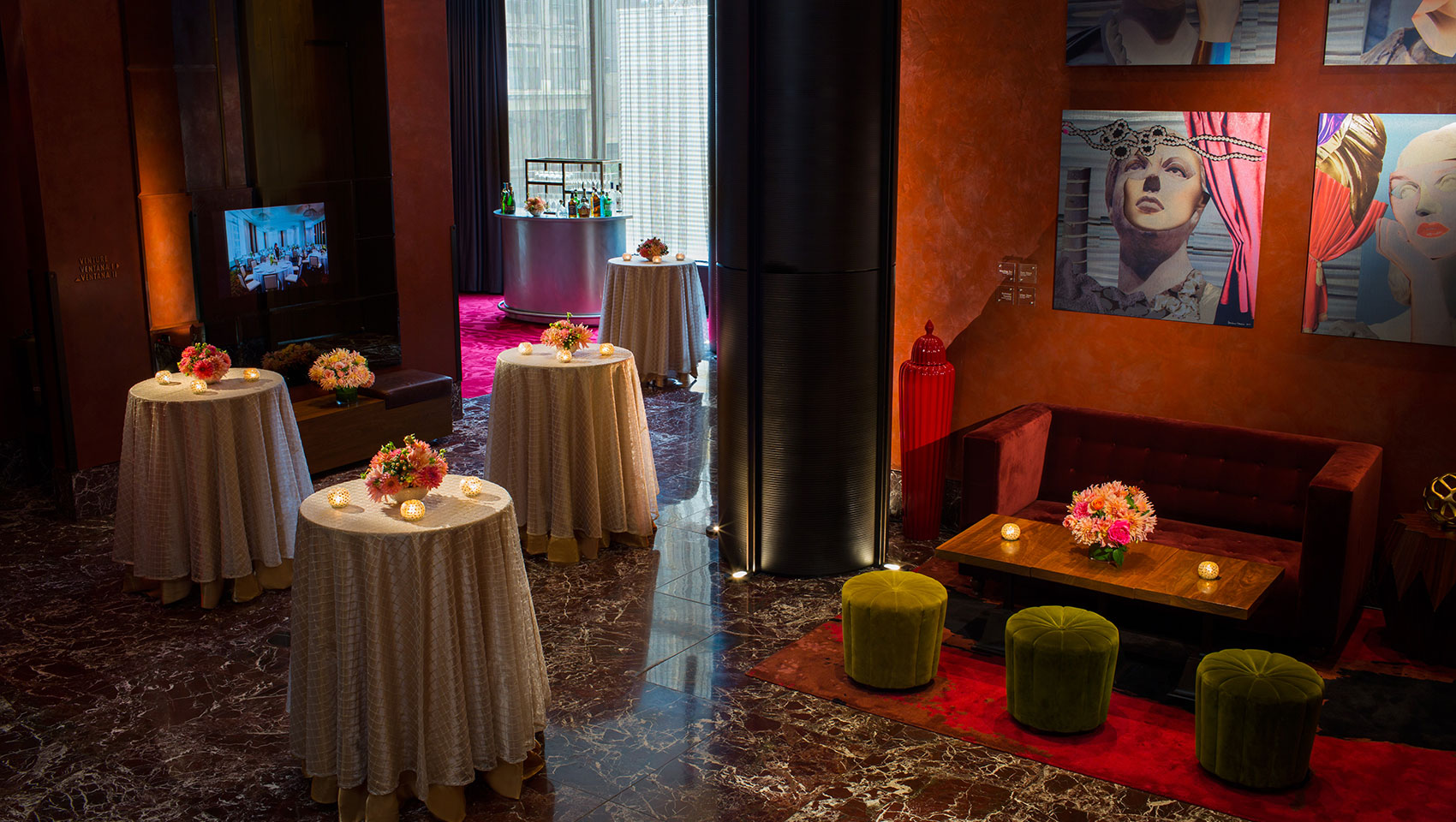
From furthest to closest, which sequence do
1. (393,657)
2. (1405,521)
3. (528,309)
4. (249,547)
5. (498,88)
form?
(498,88)
(528,309)
(249,547)
(1405,521)
(393,657)

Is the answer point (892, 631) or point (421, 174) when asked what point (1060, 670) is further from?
point (421, 174)

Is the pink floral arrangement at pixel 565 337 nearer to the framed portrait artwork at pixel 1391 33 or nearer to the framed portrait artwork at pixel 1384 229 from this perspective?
the framed portrait artwork at pixel 1384 229

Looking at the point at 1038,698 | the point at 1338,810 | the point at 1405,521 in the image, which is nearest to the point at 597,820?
the point at 1038,698

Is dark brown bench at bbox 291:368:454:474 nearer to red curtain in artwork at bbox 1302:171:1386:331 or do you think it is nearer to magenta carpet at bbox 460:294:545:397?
magenta carpet at bbox 460:294:545:397

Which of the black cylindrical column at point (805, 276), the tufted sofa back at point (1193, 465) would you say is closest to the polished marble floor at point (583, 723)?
the black cylindrical column at point (805, 276)

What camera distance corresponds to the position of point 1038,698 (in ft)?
14.1

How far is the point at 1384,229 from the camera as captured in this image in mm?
5160

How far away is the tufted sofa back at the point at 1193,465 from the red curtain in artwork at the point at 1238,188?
59cm

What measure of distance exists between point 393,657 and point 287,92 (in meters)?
4.79

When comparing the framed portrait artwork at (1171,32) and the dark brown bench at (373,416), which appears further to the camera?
the dark brown bench at (373,416)

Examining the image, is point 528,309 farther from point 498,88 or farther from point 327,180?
point 327,180

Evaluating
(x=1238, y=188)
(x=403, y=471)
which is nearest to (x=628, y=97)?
(x=1238, y=188)

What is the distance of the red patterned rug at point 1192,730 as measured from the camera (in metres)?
3.90

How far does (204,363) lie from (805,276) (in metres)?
2.67
